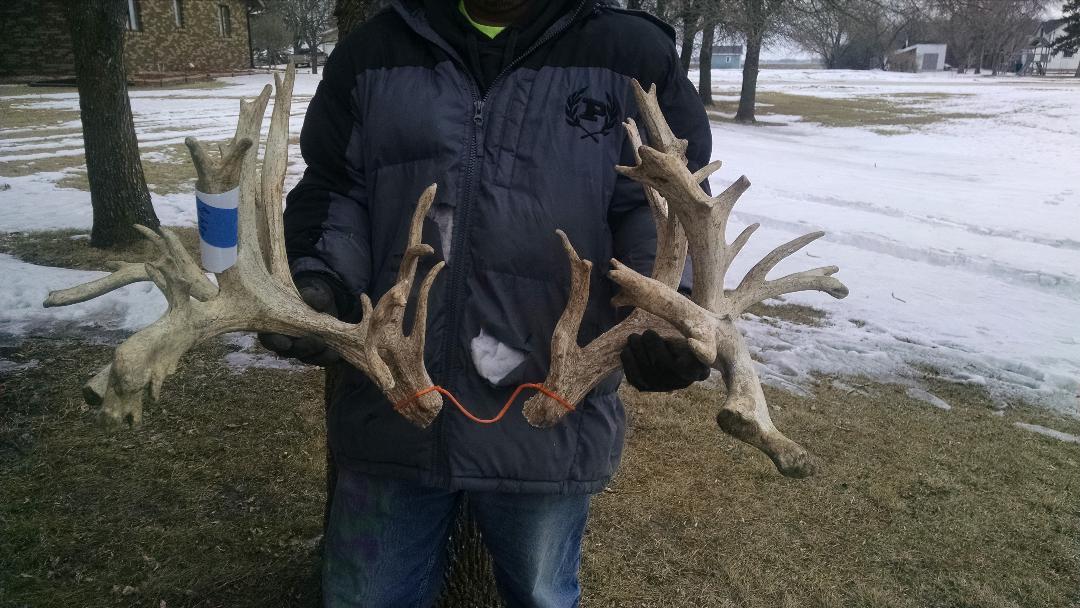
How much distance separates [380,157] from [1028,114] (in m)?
23.1

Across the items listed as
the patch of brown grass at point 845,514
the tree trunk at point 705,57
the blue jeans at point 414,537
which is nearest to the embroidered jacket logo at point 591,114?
the blue jeans at point 414,537

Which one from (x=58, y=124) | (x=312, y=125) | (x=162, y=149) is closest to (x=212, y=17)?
(x=58, y=124)

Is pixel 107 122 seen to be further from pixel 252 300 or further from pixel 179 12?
pixel 179 12

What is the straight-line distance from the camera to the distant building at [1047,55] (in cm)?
5591

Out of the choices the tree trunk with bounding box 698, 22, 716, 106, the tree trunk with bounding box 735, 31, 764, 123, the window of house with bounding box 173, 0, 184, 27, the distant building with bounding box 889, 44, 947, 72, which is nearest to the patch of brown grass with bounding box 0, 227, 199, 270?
the tree trunk with bounding box 698, 22, 716, 106

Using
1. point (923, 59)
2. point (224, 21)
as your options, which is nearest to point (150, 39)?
point (224, 21)

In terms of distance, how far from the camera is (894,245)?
7.75 metres

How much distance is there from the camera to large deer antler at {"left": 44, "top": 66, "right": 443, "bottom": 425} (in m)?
1.59

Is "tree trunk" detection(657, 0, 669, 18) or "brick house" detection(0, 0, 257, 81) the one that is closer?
"tree trunk" detection(657, 0, 669, 18)

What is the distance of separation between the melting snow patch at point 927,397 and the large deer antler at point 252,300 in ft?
12.4

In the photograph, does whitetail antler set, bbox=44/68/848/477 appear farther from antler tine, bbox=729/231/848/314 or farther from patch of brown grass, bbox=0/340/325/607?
patch of brown grass, bbox=0/340/325/607

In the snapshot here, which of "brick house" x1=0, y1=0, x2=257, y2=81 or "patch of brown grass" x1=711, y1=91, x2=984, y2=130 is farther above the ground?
"brick house" x1=0, y1=0, x2=257, y2=81

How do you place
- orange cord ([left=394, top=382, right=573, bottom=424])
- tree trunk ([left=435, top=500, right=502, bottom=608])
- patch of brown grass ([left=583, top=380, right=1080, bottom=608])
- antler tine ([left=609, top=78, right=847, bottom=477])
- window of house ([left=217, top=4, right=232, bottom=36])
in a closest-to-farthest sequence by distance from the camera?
antler tine ([left=609, top=78, right=847, bottom=477]) → orange cord ([left=394, top=382, right=573, bottom=424]) → tree trunk ([left=435, top=500, right=502, bottom=608]) → patch of brown grass ([left=583, top=380, right=1080, bottom=608]) → window of house ([left=217, top=4, right=232, bottom=36])

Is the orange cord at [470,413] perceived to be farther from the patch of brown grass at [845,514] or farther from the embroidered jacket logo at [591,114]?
the patch of brown grass at [845,514]
